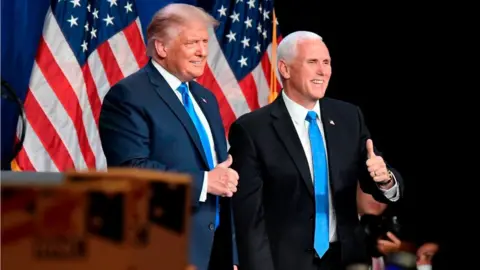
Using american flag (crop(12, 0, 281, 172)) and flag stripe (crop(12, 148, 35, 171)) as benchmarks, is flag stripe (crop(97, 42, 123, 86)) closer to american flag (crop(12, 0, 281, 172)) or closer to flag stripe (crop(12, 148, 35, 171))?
american flag (crop(12, 0, 281, 172))

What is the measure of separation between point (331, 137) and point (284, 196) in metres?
0.25

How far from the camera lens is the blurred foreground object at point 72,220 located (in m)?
0.64

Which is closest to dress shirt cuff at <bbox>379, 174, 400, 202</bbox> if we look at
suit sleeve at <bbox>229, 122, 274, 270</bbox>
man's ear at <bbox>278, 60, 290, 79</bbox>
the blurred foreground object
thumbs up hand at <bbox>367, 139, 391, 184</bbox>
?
thumbs up hand at <bbox>367, 139, 391, 184</bbox>

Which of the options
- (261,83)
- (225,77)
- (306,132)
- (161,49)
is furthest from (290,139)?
(261,83)

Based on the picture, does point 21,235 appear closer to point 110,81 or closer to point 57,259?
point 57,259

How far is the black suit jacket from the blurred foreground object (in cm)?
199

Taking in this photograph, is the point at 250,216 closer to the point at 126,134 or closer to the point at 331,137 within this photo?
the point at 331,137

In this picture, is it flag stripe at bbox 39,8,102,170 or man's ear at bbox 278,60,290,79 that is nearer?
man's ear at bbox 278,60,290,79

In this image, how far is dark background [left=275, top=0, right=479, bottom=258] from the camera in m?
3.82

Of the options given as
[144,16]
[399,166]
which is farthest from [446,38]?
[144,16]

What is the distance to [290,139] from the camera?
2.70 metres

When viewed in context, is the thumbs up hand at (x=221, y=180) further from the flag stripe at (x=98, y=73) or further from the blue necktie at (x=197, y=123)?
the flag stripe at (x=98, y=73)

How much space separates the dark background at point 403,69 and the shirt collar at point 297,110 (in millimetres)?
794

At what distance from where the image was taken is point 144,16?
13.8 ft
